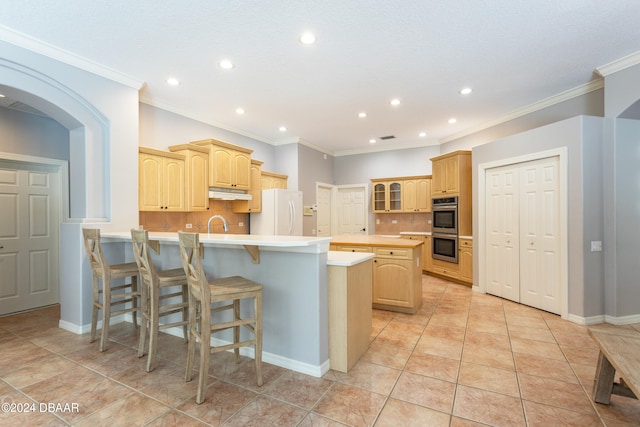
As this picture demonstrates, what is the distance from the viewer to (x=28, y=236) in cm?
409

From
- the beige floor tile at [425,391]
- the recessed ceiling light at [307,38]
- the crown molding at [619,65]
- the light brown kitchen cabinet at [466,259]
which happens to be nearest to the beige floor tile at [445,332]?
the beige floor tile at [425,391]

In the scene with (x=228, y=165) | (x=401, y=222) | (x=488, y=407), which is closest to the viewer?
(x=488, y=407)

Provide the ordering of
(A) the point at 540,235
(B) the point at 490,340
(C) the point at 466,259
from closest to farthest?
(B) the point at 490,340 < (A) the point at 540,235 < (C) the point at 466,259

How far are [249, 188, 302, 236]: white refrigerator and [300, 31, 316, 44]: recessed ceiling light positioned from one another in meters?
3.06

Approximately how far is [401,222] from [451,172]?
1.95 metres

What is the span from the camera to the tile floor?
73.3 inches

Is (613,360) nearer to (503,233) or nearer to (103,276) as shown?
(503,233)

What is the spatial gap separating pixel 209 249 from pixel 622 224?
4483 mm

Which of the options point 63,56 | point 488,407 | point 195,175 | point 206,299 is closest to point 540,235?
point 488,407

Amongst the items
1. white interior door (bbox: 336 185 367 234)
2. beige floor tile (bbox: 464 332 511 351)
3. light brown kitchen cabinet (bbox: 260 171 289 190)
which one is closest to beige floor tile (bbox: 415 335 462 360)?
beige floor tile (bbox: 464 332 511 351)

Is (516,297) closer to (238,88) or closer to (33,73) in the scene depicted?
(238,88)

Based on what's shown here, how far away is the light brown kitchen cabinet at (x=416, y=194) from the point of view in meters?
6.70

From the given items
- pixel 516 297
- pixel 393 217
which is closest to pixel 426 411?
pixel 516 297

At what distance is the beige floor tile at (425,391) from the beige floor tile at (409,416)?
0.06m
